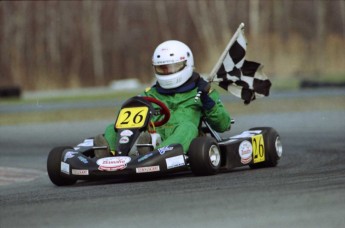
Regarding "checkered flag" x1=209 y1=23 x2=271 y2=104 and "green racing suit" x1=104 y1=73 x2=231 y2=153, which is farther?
"checkered flag" x1=209 y1=23 x2=271 y2=104

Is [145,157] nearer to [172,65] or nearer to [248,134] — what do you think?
[172,65]

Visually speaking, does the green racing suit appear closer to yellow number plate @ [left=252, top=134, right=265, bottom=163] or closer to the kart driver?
the kart driver

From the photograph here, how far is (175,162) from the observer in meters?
8.22

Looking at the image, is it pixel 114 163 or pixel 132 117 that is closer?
pixel 114 163

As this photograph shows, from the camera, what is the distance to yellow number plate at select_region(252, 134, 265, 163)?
9219 mm

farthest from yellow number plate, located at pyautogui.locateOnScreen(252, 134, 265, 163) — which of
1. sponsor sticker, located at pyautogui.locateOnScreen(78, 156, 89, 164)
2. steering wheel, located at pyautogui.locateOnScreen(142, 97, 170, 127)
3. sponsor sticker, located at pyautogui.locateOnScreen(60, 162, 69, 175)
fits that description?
sponsor sticker, located at pyautogui.locateOnScreen(60, 162, 69, 175)

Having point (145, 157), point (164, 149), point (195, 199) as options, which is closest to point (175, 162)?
Result: point (164, 149)

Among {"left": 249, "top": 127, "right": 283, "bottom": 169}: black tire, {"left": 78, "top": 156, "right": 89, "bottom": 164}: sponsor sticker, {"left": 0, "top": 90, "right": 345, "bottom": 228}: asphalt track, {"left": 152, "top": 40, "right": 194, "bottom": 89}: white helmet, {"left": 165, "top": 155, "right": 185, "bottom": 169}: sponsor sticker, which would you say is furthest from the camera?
{"left": 249, "top": 127, "right": 283, "bottom": 169}: black tire

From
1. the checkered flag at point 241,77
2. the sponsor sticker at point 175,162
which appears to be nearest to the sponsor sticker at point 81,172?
the sponsor sticker at point 175,162

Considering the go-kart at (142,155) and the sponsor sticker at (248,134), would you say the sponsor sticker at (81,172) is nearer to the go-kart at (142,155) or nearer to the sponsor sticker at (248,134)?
the go-kart at (142,155)

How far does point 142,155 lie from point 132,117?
0.48 meters

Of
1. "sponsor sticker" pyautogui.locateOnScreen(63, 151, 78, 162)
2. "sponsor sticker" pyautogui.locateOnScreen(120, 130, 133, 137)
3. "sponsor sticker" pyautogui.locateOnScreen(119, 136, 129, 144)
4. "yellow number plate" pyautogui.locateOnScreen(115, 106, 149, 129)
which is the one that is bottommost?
"sponsor sticker" pyautogui.locateOnScreen(63, 151, 78, 162)

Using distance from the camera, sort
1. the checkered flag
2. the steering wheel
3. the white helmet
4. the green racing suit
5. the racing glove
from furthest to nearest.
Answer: the checkered flag
the white helmet
the racing glove
the steering wheel
the green racing suit

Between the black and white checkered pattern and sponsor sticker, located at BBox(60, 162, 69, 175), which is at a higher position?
the black and white checkered pattern
